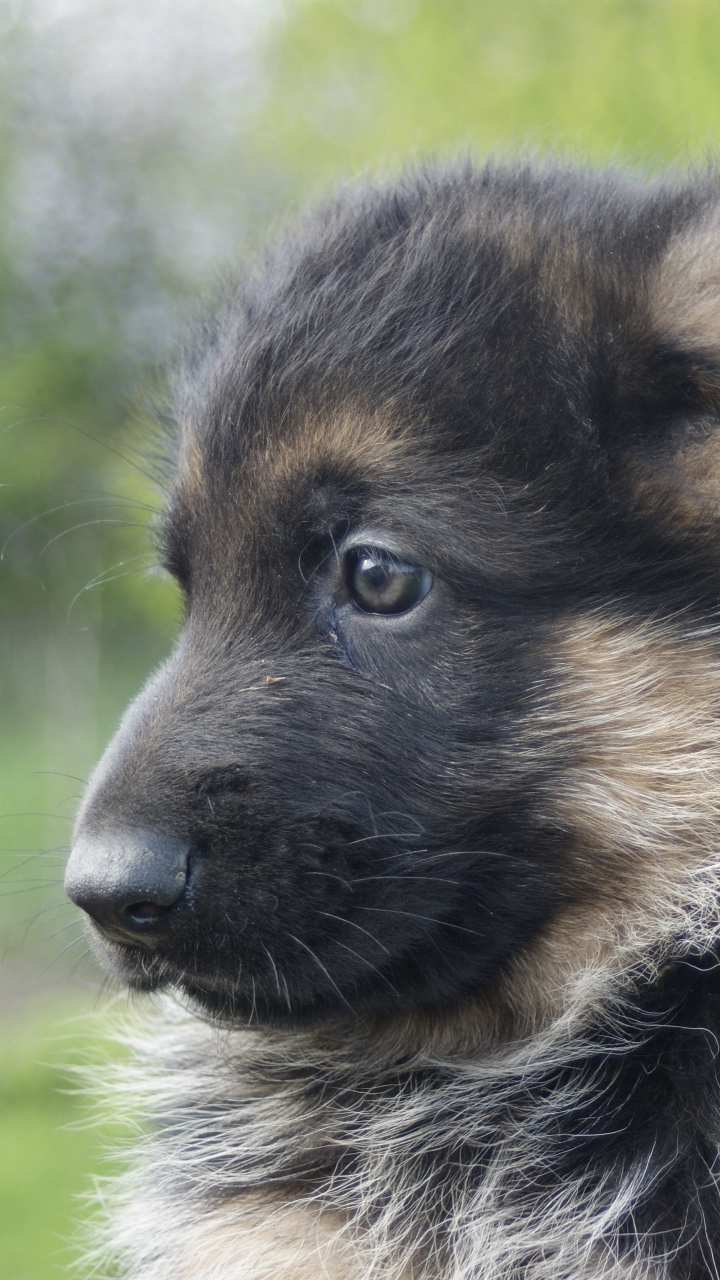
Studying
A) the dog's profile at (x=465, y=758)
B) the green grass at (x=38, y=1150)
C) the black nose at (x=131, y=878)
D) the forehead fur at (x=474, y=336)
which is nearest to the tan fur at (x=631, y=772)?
the dog's profile at (x=465, y=758)

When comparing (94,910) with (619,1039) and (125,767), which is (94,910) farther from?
(619,1039)

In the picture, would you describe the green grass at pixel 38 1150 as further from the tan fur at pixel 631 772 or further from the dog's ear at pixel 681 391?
the dog's ear at pixel 681 391

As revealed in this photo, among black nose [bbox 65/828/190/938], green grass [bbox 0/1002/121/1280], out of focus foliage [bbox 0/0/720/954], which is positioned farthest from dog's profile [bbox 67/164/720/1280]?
out of focus foliage [bbox 0/0/720/954]

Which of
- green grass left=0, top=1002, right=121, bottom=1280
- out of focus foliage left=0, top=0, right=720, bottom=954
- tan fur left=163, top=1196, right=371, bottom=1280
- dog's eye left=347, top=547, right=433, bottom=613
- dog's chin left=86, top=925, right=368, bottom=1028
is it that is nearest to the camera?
dog's chin left=86, top=925, right=368, bottom=1028

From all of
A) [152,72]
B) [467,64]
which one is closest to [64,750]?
[152,72]

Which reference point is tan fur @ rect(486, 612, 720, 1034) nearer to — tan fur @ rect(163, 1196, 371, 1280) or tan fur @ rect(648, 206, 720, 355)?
tan fur @ rect(648, 206, 720, 355)

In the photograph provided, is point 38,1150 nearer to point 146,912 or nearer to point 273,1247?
point 273,1247

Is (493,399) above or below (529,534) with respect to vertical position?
above
